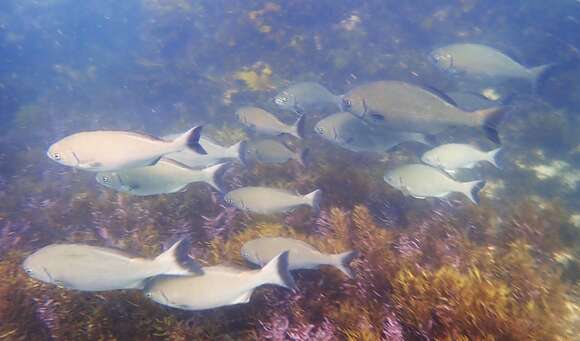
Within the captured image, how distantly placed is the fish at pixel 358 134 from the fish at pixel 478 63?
3.10m

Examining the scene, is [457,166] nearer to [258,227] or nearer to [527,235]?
[527,235]

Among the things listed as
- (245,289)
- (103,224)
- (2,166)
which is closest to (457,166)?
(245,289)

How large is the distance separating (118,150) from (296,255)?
2253 mm

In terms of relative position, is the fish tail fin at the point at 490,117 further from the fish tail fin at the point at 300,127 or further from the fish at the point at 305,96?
the fish at the point at 305,96

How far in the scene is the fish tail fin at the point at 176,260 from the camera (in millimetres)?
3242

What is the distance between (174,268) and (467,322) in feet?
8.36

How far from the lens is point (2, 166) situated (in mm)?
10812

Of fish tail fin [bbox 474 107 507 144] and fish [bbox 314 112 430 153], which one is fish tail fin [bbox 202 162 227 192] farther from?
fish tail fin [bbox 474 107 507 144]

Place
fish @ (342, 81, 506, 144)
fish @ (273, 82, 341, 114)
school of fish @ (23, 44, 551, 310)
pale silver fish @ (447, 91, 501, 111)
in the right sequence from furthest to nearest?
1. fish @ (273, 82, 341, 114)
2. pale silver fish @ (447, 91, 501, 111)
3. fish @ (342, 81, 506, 144)
4. school of fish @ (23, 44, 551, 310)

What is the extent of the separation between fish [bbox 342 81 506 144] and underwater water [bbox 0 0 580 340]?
0.06 meters

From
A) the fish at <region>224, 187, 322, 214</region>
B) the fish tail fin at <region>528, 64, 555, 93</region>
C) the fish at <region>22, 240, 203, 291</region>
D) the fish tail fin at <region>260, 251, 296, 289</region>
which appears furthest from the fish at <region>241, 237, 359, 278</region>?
the fish tail fin at <region>528, 64, 555, 93</region>

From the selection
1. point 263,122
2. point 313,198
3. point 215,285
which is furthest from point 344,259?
point 263,122

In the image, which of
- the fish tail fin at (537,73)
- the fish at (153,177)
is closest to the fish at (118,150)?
the fish at (153,177)

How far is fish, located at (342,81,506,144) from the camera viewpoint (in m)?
5.20
